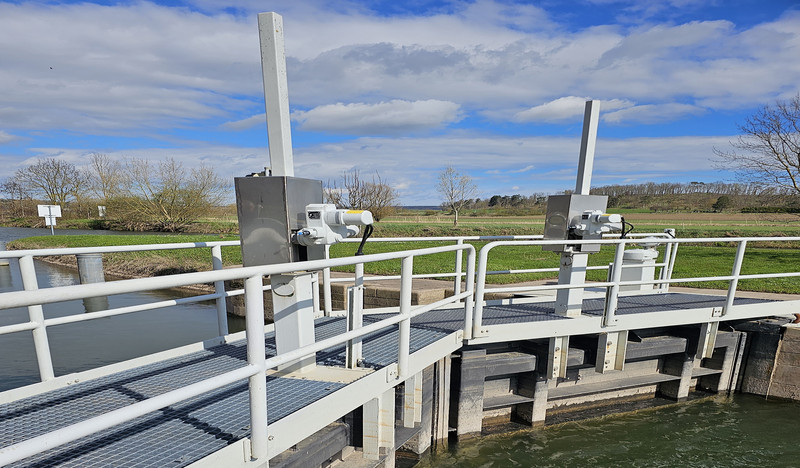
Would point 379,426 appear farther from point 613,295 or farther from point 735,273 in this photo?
point 735,273

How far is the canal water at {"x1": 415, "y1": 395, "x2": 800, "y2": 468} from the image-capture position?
A: 545 cm

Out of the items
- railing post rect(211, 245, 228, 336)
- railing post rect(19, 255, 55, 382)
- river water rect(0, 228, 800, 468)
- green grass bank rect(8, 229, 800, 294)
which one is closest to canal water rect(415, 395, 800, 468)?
river water rect(0, 228, 800, 468)

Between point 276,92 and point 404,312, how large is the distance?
6.12 feet

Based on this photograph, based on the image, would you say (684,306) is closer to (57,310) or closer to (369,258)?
(369,258)

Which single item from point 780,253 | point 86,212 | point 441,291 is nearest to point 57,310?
point 441,291

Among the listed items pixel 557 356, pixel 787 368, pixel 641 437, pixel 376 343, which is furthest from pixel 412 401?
pixel 787 368

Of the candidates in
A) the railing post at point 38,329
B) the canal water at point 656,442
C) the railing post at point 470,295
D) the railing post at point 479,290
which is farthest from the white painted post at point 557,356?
the railing post at point 38,329

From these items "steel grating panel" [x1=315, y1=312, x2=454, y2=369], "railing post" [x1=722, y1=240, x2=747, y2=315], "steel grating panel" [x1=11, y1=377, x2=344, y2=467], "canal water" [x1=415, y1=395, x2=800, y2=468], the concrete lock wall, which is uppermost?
"railing post" [x1=722, y1=240, x2=747, y2=315]

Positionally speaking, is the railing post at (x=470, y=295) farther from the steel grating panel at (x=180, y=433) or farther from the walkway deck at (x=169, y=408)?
the steel grating panel at (x=180, y=433)

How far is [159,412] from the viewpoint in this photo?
9.17ft

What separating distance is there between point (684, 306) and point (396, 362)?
488cm

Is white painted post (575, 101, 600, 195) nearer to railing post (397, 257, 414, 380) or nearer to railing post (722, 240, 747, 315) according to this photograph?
railing post (722, 240, 747, 315)

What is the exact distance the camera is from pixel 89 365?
7.98 meters

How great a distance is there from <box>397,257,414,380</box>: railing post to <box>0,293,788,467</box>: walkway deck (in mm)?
167
